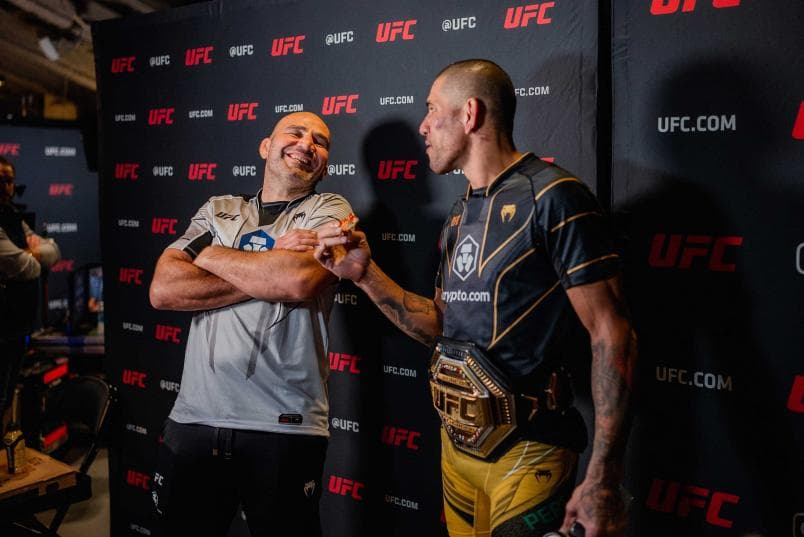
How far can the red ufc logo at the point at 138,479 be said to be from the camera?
10.4 feet

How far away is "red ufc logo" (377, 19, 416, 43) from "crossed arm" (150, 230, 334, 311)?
3.42 feet

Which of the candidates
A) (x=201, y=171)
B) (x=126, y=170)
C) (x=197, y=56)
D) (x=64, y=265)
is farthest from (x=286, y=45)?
(x=64, y=265)

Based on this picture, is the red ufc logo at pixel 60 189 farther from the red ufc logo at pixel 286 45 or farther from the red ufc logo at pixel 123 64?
the red ufc logo at pixel 286 45

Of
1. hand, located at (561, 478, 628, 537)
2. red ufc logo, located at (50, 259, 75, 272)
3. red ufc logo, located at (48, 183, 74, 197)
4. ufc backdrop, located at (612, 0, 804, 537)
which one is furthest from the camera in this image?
red ufc logo, located at (50, 259, 75, 272)

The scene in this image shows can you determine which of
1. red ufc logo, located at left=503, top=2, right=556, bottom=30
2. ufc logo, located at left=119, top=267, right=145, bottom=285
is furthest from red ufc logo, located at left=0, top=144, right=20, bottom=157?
red ufc logo, located at left=503, top=2, right=556, bottom=30

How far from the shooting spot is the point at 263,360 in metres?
1.90

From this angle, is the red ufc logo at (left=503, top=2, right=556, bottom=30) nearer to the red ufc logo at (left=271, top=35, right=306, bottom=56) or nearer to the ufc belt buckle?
the red ufc logo at (left=271, top=35, right=306, bottom=56)

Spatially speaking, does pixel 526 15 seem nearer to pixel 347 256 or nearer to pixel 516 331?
pixel 347 256

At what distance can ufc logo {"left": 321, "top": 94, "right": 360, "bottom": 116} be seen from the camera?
2.52 m

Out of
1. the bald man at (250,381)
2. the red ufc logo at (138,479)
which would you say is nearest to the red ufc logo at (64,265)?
the red ufc logo at (138,479)

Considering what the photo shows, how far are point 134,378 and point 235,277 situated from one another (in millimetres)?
1767

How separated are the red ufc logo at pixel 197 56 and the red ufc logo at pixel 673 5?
200 centimetres

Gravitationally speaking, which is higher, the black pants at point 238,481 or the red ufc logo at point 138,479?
the black pants at point 238,481

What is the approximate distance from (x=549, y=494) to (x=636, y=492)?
2.69 ft
